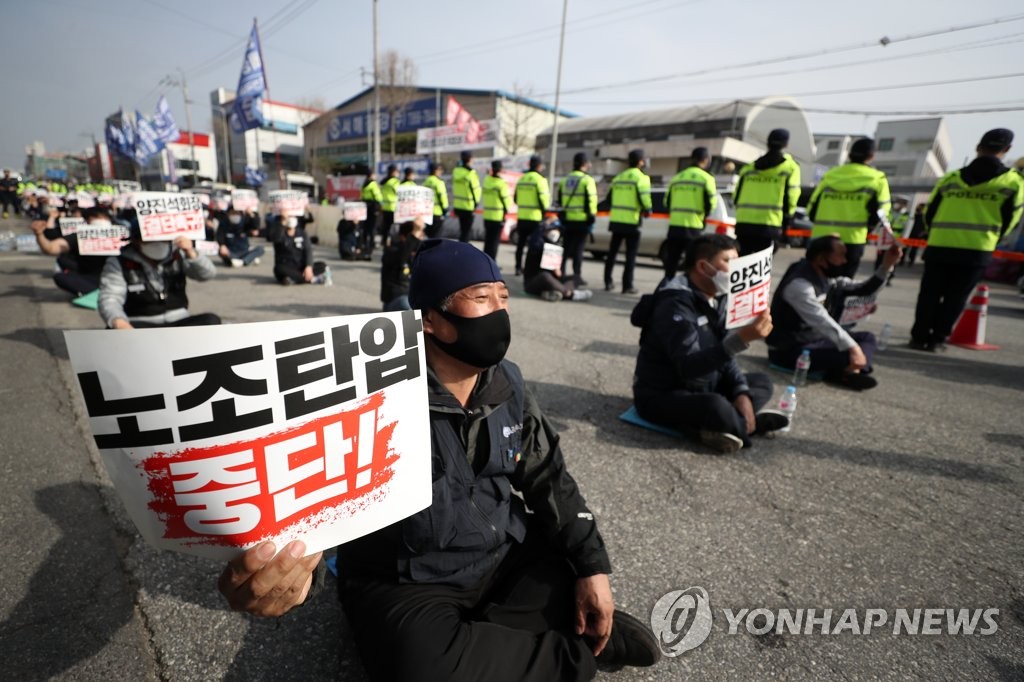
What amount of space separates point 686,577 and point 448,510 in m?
1.18

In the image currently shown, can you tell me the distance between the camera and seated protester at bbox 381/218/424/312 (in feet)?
17.8

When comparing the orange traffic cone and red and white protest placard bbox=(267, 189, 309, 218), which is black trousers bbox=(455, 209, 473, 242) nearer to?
red and white protest placard bbox=(267, 189, 309, 218)

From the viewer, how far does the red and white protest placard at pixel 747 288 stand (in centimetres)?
261

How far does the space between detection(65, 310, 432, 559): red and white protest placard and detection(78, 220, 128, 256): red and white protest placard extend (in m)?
5.59

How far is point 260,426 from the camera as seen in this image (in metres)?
1.01

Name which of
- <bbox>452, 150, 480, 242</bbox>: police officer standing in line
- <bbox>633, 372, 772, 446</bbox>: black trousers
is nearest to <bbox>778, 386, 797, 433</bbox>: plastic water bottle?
<bbox>633, 372, 772, 446</bbox>: black trousers

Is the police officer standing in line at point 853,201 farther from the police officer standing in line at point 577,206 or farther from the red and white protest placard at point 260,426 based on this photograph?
the red and white protest placard at point 260,426

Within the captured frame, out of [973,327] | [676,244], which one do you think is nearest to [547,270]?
[676,244]

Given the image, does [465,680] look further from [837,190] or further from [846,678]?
[837,190]

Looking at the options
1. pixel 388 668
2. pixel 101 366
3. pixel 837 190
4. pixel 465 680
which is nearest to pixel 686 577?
pixel 465 680

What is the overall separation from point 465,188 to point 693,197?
4.44m

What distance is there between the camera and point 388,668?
1.20 metres

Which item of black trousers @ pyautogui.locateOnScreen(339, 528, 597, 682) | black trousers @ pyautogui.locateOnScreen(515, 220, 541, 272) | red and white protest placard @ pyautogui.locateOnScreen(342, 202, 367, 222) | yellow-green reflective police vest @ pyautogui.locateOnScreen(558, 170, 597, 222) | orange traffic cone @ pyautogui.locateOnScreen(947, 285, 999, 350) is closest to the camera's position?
black trousers @ pyautogui.locateOnScreen(339, 528, 597, 682)

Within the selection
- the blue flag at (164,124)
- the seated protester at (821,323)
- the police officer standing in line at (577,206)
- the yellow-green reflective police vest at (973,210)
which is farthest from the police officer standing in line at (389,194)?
the blue flag at (164,124)
